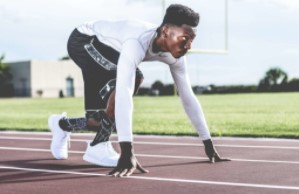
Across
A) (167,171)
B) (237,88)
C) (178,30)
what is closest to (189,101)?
(167,171)

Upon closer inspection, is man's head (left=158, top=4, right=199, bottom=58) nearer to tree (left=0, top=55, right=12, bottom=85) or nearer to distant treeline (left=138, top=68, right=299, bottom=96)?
distant treeline (left=138, top=68, right=299, bottom=96)

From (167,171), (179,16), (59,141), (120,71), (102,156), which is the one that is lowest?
(167,171)

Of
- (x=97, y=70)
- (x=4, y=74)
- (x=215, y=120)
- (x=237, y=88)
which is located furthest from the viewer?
(x=4, y=74)

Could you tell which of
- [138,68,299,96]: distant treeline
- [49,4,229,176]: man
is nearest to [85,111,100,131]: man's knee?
[49,4,229,176]: man

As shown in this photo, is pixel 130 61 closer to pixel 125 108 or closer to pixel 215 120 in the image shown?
pixel 125 108

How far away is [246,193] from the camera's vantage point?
4.41 meters

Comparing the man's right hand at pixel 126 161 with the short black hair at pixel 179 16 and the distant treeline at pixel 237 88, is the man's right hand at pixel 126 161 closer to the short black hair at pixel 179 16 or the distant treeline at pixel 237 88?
the short black hair at pixel 179 16

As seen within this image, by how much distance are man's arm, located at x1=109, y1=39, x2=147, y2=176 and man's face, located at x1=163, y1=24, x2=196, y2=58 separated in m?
0.32

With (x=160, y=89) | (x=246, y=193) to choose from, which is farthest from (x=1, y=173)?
(x=160, y=89)

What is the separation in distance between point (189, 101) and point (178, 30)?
1.15 metres

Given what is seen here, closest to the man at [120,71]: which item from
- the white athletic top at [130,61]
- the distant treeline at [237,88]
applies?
the white athletic top at [130,61]

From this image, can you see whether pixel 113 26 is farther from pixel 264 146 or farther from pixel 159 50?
pixel 264 146

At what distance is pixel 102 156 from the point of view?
592 centimetres

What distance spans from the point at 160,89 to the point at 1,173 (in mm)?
58099
